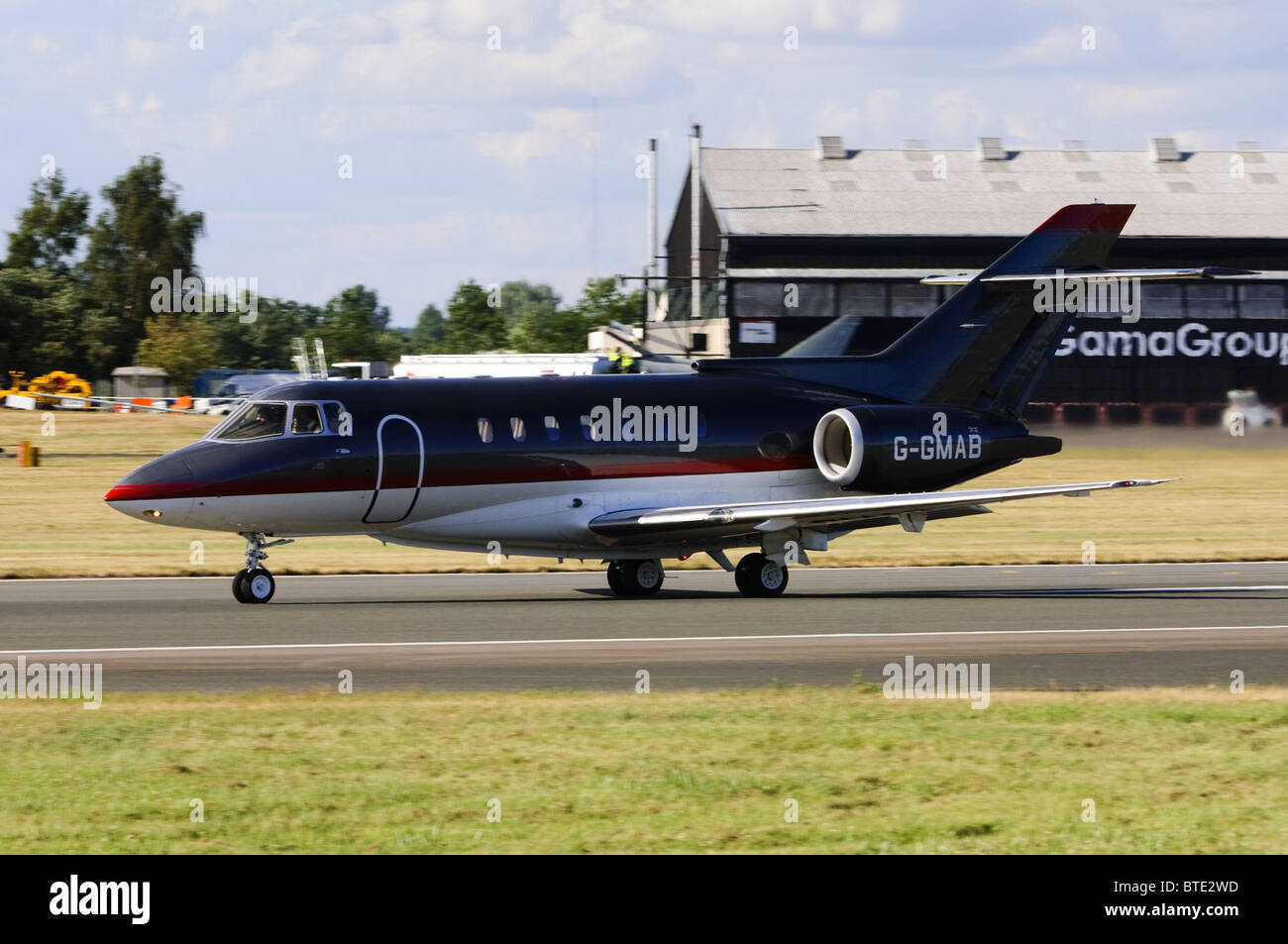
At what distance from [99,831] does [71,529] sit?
2598 centimetres

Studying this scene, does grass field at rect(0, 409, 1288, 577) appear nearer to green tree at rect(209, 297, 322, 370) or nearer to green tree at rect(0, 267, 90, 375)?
green tree at rect(0, 267, 90, 375)

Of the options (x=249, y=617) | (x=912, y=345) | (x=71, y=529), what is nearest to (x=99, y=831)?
(x=249, y=617)

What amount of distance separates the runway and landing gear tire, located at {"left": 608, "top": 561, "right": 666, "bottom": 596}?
1.39 feet

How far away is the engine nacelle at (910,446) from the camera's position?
23.6 metres

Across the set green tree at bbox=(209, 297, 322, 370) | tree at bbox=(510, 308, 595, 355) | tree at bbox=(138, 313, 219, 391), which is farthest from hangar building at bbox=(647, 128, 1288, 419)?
green tree at bbox=(209, 297, 322, 370)

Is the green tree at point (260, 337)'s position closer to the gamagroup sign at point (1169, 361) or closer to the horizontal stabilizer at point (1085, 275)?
the gamagroup sign at point (1169, 361)

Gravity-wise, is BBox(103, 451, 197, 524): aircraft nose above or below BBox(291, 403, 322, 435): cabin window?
below

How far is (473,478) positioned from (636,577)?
2898 mm

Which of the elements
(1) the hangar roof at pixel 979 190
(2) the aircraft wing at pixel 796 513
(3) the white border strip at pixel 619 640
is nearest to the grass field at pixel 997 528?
(2) the aircraft wing at pixel 796 513

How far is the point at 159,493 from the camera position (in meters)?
20.5

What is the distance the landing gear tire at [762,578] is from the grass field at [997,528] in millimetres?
5341

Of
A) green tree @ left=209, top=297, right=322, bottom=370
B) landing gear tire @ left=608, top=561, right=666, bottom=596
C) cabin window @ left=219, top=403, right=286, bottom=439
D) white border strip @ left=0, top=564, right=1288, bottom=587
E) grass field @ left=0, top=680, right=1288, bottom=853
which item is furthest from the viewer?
green tree @ left=209, top=297, right=322, bottom=370

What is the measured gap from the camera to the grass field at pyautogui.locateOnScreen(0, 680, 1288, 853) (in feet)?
30.5

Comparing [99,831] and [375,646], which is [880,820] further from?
[375,646]
